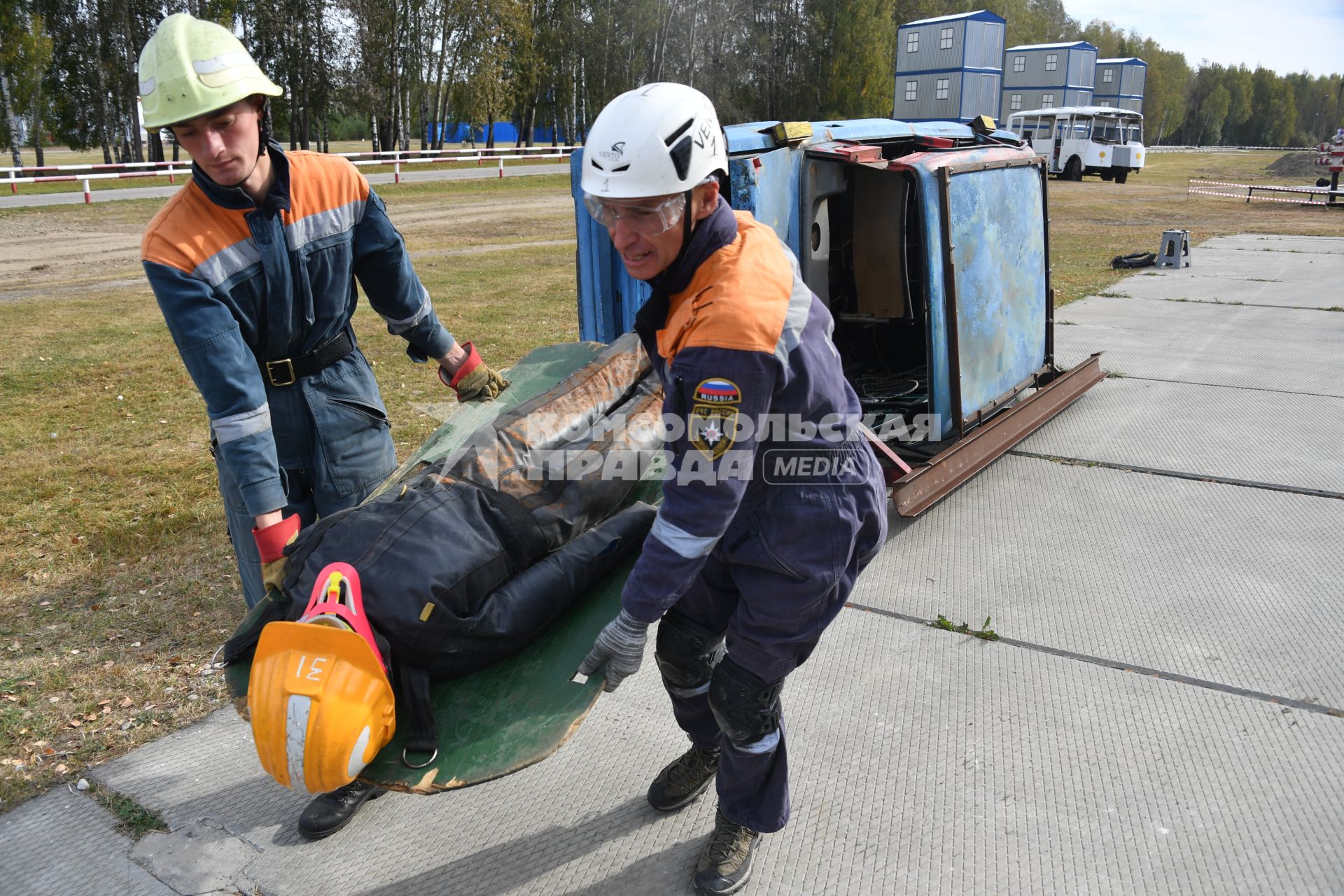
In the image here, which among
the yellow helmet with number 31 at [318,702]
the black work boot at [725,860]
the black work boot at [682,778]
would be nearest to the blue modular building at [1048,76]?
the black work boot at [682,778]

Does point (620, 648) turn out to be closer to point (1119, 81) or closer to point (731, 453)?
point (731, 453)

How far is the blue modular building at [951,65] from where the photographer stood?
40000mm

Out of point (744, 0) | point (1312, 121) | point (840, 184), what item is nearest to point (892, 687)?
point (840, 184)

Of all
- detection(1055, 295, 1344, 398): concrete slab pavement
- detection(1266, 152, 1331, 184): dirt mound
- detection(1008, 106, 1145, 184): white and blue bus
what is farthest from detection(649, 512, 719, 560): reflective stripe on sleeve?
detection(1266, 152, 1331, 184): dirt mound

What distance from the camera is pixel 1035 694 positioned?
314 cm

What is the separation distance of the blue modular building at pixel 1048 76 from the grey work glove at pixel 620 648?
164ft

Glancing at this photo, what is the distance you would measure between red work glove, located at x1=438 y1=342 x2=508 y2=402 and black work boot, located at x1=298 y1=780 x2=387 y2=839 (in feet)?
4.08

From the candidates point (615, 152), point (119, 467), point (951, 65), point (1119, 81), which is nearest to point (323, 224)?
point (615, 152)

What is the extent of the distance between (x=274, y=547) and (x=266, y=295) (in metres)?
0.67

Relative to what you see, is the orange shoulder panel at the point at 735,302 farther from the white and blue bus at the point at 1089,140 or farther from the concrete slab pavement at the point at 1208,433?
the white and blue bus at the point at 1089,140

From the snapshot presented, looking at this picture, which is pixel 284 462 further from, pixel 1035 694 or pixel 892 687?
pixel 1035 694

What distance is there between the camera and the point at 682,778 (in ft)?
8.66

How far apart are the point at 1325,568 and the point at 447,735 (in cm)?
378

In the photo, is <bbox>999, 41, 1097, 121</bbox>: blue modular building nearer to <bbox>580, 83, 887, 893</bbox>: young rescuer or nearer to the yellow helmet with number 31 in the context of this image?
<bbox>580, 83, 887, 893</bbox>: young rescuer
